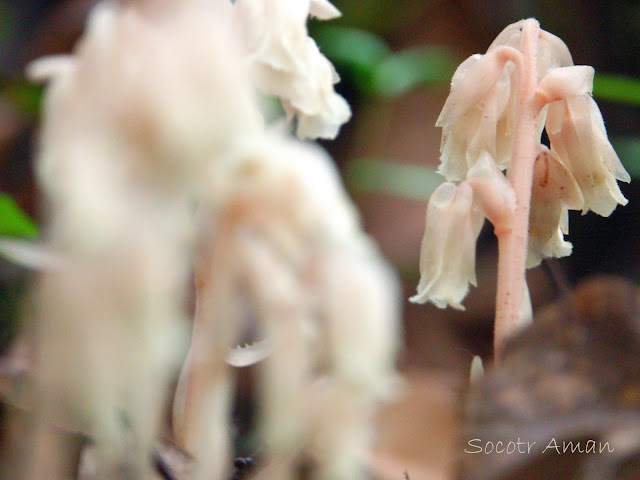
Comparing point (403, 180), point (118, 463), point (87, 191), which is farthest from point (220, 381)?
point (403, 180)

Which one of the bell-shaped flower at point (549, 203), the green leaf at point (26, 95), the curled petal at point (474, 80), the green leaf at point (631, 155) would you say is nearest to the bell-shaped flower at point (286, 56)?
the curled petal at point (474, 80)

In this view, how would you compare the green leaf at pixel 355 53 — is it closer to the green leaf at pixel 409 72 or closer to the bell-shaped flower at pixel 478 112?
the green leaf at pixel 409 72

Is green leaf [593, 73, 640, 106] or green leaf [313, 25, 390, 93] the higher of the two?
green leaf [593, 73, 640, 106]

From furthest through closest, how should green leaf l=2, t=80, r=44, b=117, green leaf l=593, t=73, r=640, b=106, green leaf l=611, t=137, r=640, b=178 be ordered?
green leaf l=611, t=137, r=640, b=178
green leaf l=2, t=80, r=44, b=117
green leaf l=593, t=73, r=640, b=106

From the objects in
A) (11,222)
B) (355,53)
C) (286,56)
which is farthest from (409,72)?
(286,56)

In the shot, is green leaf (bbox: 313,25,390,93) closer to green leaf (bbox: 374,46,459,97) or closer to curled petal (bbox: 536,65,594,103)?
green leaf (bbox: 374,46,459,97)

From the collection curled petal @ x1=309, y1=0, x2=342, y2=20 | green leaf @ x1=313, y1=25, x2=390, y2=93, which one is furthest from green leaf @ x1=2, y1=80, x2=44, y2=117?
curled petal @ x1=309, y1=0, x2=342, y2=20

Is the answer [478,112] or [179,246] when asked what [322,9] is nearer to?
[478,112]

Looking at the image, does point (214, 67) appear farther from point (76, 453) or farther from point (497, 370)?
point (76, 453)
